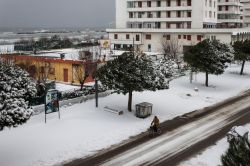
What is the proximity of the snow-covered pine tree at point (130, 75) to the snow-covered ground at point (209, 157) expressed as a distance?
7.38m

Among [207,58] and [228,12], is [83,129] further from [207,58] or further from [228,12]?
[228,12]

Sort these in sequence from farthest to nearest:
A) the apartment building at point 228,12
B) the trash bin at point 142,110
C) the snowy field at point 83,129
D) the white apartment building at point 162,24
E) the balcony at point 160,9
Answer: the apartment building at point 228,12 < the balcony at point 160,9 < the white apartment building at point 162,24 < the trash bin at point 142,110 < the snowy field at point 83,129

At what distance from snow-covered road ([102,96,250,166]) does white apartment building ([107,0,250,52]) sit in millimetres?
46314

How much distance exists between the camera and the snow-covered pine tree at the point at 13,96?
1889 cm

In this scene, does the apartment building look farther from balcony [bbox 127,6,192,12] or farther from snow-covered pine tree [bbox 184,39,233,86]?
snow-covered pine tree [bbox 184,39,233,86]

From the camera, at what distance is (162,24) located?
274 ft

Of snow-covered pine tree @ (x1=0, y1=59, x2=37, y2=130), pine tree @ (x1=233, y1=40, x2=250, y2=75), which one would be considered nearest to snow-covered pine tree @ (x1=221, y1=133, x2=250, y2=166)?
snow-covered pine tree @ (x1=0, y1=59, x2=37, y2=130)

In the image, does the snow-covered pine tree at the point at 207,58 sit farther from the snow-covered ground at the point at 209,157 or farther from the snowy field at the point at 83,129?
the snow-covered ground at the point at 209,157

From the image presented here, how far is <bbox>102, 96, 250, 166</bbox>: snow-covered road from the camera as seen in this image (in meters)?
21.1

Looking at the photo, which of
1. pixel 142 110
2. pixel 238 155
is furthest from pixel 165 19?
pixel 238 155

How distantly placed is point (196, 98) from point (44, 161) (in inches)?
811

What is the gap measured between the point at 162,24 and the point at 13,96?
219 feet

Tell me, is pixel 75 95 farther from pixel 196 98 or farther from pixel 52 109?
pixel 196 98

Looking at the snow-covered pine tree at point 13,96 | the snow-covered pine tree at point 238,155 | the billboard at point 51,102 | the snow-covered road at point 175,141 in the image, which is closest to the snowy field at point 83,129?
the billboard at point 51,102
